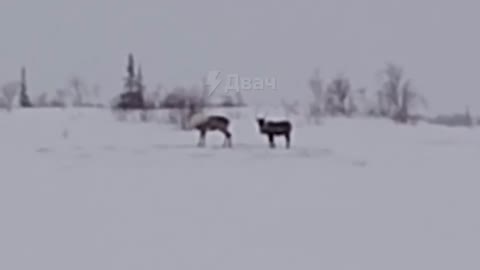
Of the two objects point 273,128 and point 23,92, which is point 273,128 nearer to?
point 273,128

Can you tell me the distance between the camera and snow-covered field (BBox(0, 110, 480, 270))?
6.00 m

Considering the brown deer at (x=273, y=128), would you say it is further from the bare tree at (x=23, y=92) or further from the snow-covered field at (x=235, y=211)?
the bare tree at (x=23, y=92)

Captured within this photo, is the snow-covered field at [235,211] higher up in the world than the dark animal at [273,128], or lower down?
lower down

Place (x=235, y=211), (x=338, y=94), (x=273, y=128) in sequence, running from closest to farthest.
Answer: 1. (x=235, y=211)
2. (x=273, y=128)
3. (x=338, y=94)

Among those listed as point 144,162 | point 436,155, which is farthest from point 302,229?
point 436,155

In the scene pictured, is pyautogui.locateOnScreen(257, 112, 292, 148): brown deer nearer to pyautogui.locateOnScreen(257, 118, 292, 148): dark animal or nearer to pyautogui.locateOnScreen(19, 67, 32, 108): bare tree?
pyautogui.locateOnScreen(257, 118, 292, 148): dark animal

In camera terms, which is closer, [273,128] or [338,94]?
[273,128]

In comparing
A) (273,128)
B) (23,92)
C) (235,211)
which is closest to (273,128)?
(273,128)

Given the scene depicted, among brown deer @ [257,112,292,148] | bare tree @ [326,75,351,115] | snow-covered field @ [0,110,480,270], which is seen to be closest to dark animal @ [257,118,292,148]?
brown deer @ [257,112,292,148]

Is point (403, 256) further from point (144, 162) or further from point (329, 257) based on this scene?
point (144, 162)

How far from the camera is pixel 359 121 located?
36.7 meters

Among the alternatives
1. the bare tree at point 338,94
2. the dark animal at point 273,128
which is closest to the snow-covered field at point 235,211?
the dark animal at point 273,128

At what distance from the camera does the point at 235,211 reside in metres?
8.25

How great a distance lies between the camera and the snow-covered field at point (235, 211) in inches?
236
